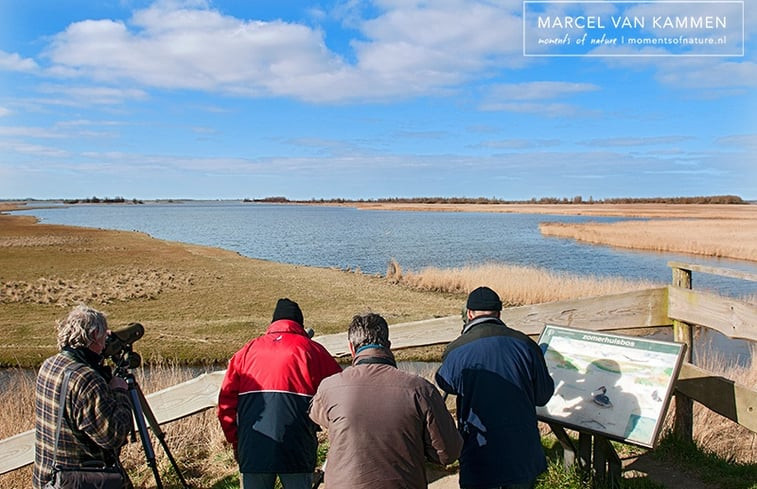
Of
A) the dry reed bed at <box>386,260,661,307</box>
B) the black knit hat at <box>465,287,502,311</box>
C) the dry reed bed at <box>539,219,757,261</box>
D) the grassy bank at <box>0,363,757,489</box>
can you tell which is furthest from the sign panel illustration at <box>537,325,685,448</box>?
the dry reed bed at <box>539,219,757,261</box>

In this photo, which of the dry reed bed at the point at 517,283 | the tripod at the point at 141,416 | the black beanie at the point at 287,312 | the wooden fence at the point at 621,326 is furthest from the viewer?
the dry reed bed at the point at 517,283

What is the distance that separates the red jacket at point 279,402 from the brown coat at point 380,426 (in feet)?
1.89

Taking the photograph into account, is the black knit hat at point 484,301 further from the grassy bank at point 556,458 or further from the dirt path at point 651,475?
the dirt path at point 651,475

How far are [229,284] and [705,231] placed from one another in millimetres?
42942

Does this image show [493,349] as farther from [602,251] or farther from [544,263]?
[602,251]

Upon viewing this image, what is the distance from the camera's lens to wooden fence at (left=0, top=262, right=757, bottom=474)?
4668mm

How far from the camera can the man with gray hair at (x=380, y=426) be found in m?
3.01

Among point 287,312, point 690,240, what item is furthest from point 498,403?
point 690,240

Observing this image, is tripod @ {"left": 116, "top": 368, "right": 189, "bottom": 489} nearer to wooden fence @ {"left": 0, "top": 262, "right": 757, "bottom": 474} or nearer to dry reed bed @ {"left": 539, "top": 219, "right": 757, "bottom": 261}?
wooden fence @ {"left": 0, "top": 262, "right": 757, "bottom": 474}

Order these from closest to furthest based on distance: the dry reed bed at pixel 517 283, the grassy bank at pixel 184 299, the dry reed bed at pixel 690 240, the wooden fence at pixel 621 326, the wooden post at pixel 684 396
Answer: the wooden fence at pixel 621 326, the wooden post at pixel 684 396, the grassy bank at pixel 184 299, the dry reed bed at pixel 517 283, the dry reed bed at pixel 690 240

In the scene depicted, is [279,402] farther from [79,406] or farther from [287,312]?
[79,406]

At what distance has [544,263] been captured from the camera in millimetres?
34844

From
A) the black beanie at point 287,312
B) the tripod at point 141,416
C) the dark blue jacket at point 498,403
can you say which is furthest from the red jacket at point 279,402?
the tripod at point 141,416

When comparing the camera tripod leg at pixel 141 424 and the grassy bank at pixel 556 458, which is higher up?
the camera tripod leg at pixel 141 424
